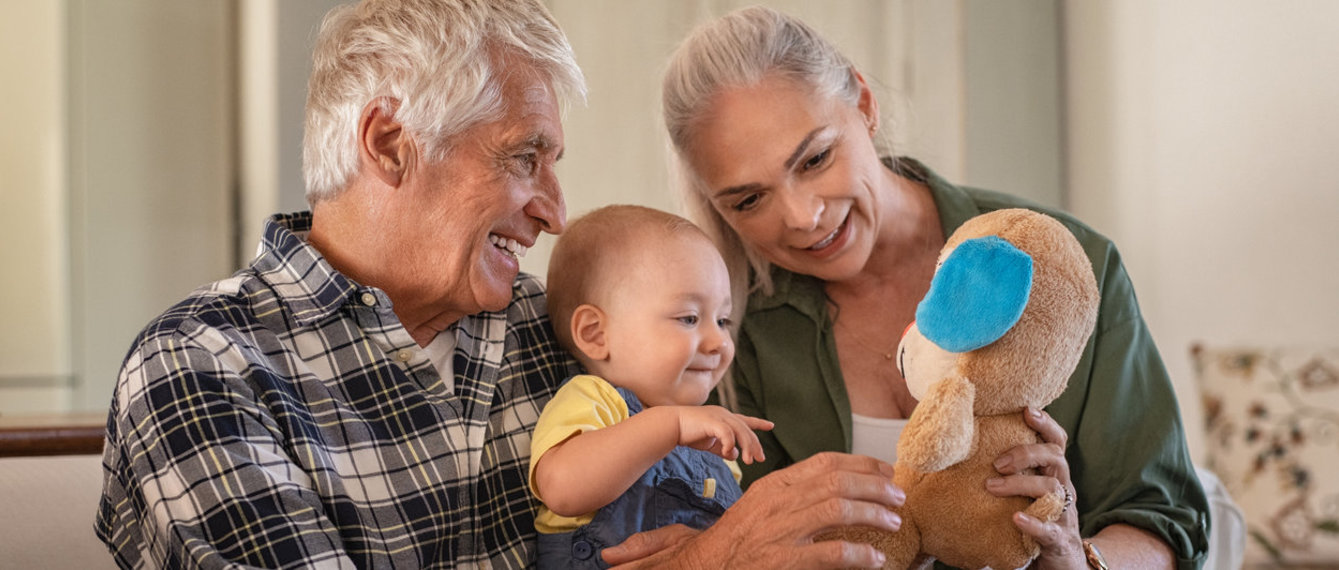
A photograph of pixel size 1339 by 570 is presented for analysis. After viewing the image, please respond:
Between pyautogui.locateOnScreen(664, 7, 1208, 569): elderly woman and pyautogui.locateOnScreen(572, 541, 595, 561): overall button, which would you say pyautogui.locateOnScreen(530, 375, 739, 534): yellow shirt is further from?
pyautogui.locateOnScreen(664, 7, 1208, 569): elderly woman

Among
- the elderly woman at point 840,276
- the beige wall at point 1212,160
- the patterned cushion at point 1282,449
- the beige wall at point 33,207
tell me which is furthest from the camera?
the beige wall at point 33,207

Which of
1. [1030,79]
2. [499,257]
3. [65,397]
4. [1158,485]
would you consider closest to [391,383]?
[499,257]

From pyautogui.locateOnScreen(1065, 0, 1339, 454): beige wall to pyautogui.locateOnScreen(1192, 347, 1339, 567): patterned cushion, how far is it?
0.21 metres

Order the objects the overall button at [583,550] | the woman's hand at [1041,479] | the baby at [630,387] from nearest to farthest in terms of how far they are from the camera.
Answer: the woman's hand at [1041,479], the baby at [630,387], the overall button at [583,550]

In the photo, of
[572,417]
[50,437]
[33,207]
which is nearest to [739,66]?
[572,417]

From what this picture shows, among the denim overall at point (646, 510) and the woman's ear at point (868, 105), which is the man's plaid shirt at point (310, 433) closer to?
the denim overall at point (646, 510)

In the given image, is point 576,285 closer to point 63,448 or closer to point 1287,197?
point 63,448

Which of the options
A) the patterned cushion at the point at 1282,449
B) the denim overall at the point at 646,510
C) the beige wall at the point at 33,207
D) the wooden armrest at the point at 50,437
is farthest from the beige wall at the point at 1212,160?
the beige wall at the point at 33,207

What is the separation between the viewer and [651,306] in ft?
4.62

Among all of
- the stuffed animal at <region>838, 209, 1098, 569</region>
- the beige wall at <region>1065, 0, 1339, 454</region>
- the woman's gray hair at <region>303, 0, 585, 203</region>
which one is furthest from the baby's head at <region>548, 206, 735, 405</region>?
the beige wall at <region>1065, 0, 1339, 454</region>

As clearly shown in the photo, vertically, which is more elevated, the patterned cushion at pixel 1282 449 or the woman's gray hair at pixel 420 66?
the woman's gray hair at pixel 420 66

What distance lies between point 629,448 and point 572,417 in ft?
0.42

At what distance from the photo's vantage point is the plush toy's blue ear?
0.98 meters

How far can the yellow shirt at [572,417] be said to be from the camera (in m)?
1.31
